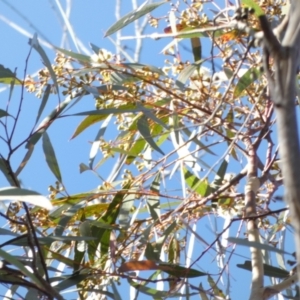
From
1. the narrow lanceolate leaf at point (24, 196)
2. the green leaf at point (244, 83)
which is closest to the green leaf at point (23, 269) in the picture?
the narrow lanceolate leaf at point (24, 196)

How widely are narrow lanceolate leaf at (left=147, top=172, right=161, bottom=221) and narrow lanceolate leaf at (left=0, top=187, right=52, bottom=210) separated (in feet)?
0.81

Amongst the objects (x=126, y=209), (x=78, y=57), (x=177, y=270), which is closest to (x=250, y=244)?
(x=177, y=270)

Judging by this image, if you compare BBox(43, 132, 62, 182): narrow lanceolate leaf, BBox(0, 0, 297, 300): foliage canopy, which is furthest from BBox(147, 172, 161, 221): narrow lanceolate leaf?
BBox(43, 132, 62, 182): narrow lanceolate leaf

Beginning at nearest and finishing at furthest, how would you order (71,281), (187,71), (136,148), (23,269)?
(23,269) → (71,281) → (187,71) → (136,148)

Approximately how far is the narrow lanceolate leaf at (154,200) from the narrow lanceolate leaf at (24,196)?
246mm

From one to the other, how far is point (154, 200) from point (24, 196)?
0.31 m

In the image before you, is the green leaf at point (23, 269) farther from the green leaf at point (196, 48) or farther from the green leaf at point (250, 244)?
the green leaf at point (196, 48)

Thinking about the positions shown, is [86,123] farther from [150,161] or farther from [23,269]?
[23,269]

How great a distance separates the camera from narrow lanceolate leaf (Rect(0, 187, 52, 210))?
23.5 inches

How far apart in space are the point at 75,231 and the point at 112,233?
0.19 feet

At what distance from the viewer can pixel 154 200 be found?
0.92m

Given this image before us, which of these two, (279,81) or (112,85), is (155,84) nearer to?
(112,85)

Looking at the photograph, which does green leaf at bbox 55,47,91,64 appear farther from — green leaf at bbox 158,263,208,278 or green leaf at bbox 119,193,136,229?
green leaf at bbox 158,263,208,278

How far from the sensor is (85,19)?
2.33 m
